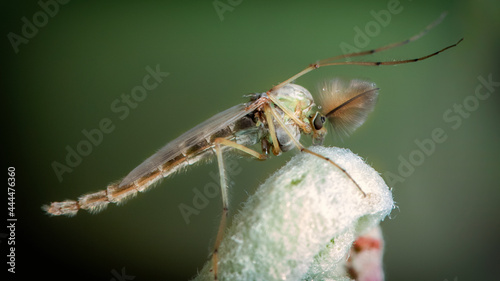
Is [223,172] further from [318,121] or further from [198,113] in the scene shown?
[198,113]

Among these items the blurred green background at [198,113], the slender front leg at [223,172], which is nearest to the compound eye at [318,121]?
the slender front leg at [223,172]

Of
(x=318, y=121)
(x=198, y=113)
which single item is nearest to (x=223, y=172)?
(x=318, y=121)

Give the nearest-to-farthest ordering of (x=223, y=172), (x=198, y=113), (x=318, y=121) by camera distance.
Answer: (x=223, y=172), (x=318, y=121), (x=198, y=113)

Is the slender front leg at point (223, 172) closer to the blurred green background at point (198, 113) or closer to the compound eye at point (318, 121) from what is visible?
the compound eye at point (318, 121)

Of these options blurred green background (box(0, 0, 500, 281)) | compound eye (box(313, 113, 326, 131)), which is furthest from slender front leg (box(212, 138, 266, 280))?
blurred green background (box(0, 0, 500, 281))

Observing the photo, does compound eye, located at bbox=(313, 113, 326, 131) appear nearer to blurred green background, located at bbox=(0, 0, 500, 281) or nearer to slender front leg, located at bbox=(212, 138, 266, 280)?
slender front leg, located at bbox=(212, 138, 266, 280)

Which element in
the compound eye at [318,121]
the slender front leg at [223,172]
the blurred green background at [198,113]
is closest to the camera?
the slender front leg at [223,172]

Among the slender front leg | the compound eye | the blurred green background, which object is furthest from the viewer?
the blurred green background

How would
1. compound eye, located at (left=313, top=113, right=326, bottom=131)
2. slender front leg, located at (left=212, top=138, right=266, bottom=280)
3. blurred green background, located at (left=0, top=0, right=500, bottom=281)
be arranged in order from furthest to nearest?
blurred green background, located at (left=0, top=0, right=500, bottom=281) < compound eye, located at (left=313, top=113, right=326, bottom=131) < slender front leg, located at (left=212, top=138, right=266, bottom=280)

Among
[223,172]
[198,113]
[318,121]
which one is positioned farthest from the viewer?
[198,113]
